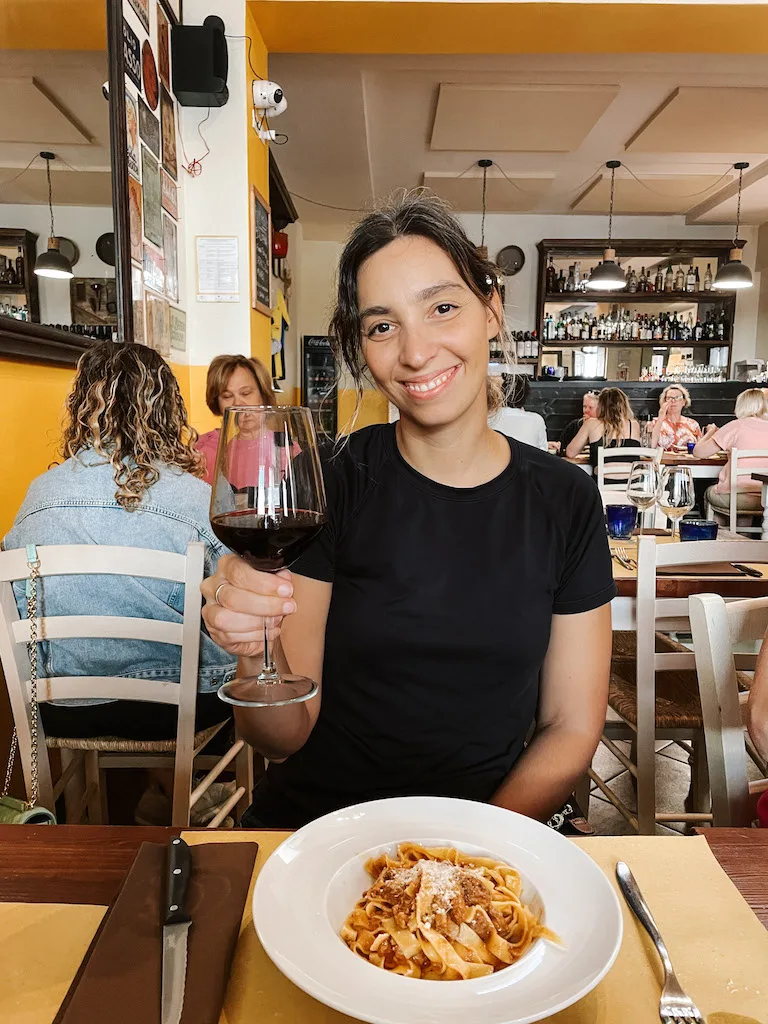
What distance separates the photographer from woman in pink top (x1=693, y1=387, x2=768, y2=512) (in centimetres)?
511

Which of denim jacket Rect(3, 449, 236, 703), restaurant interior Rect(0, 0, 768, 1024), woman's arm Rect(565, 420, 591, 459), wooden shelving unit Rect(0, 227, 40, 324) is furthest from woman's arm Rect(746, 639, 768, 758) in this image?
woman's arm Rect(565, 420, 591, 459)

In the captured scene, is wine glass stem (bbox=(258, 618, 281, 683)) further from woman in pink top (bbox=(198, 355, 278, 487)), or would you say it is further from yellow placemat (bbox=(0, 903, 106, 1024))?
woman in pink top (bbox=(198, 355, 278, 487))

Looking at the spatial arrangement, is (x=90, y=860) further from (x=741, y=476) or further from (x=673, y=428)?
(x=673, y=428)

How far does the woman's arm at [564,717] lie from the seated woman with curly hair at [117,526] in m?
0.94

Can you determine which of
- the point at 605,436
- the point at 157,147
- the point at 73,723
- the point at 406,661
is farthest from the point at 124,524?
the point at 605,436

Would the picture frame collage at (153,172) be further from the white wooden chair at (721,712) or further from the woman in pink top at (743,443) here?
the woman in pink top at (743,443)

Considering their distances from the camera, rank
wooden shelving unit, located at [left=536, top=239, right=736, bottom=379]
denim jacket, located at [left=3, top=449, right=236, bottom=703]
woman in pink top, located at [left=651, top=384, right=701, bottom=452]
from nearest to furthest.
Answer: denim jacket, located at [left=3, top=449, right=236, bottom=703]
woman in pink top, located at [left=651, top=384, right=701, bottom=452]
wooden shelving unit, located at [left=536, top=239, right=736, bottom=379]

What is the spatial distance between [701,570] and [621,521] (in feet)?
1.39

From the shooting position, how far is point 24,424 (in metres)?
1.89

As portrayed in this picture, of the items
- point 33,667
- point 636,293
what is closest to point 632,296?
point 636,293

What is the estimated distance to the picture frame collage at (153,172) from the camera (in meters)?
2.39

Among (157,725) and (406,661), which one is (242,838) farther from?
(157,725)

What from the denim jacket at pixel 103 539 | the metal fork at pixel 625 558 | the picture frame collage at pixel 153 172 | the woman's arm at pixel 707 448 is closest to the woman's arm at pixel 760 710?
the metal fork at pixel 625 558

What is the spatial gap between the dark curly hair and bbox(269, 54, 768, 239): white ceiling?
211 cm
